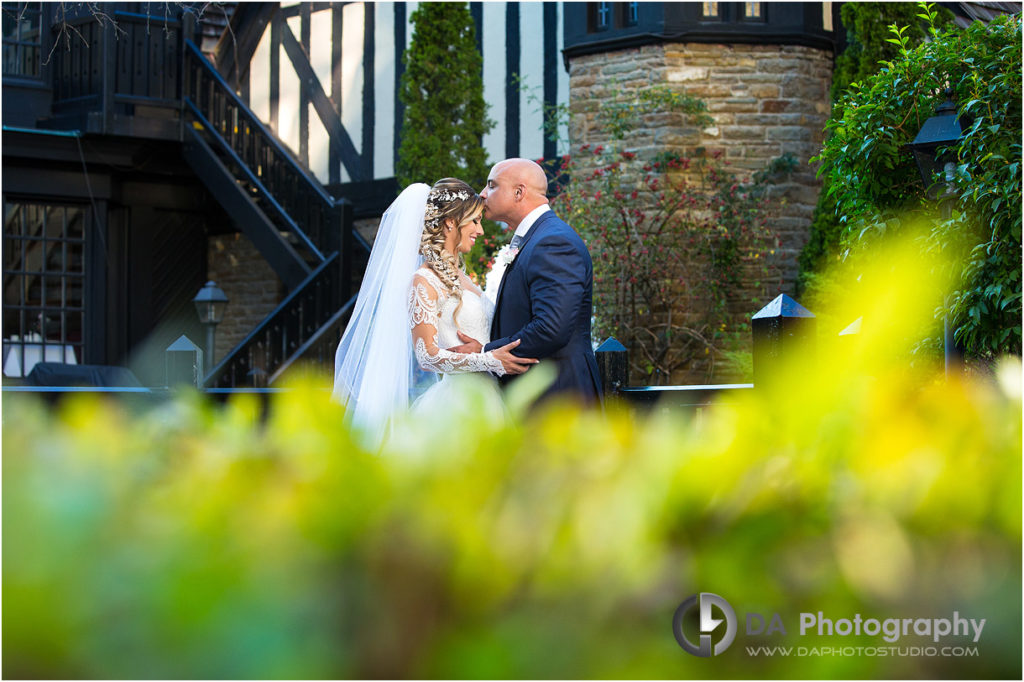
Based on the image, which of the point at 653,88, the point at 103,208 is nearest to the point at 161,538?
the point at 653,88

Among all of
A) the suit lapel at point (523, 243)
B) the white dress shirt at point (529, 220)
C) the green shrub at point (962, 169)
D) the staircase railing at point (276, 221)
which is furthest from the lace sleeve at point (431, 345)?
the staircase railing at point (276, 221)

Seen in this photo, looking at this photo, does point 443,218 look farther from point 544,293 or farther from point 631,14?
point 631,14

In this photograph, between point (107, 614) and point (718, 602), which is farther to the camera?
point (718, 602)

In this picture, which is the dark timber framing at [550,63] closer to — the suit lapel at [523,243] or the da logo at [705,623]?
the suit lapel at [523,243]

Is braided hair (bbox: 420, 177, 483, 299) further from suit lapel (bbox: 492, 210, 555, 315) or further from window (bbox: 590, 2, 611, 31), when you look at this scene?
window (bbox: 590, 2, 611, 31)

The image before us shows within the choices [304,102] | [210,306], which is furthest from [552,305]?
[304,102]

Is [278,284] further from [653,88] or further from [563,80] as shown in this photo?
[653,88]

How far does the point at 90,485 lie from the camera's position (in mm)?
889

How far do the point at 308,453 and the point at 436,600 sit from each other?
0.22 metres

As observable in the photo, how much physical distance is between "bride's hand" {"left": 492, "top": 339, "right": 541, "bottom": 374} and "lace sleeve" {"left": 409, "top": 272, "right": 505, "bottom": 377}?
0.06ft

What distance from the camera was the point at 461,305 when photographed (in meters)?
4.28

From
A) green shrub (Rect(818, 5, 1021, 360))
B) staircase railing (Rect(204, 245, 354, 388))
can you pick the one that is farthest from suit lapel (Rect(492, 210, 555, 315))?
staircase railing (Rect(204, 245, 354, 388))

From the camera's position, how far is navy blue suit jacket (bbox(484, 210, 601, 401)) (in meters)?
3.89

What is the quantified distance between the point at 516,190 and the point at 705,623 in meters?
3.48
